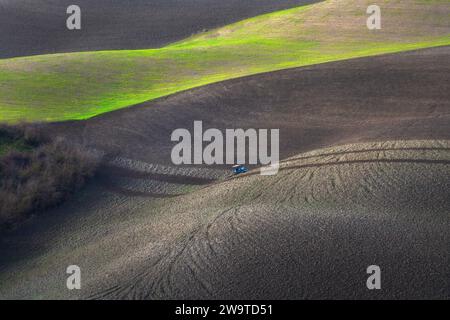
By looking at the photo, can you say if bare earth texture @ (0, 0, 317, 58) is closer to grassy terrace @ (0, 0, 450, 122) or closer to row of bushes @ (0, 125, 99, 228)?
grassy terrace @ (0, 0, 450, 122)

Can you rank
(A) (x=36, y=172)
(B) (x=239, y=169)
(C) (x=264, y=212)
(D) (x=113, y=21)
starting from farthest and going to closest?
(D) (x=113, y=21), (B) (x=239, y=169), (A) (x=36, y=172), (C) (x=264, y=212)

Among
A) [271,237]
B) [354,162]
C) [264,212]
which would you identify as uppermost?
[354,162]

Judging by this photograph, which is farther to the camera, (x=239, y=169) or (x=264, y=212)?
(x=239, y=169)

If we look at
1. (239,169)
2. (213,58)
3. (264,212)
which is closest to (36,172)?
(239,169)

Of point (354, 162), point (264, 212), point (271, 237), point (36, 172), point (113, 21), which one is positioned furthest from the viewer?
point (113, 21)

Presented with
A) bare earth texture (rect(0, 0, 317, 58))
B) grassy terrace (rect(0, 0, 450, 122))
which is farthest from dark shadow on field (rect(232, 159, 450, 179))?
bare earth texture (rect(0, 0, 317, 58))

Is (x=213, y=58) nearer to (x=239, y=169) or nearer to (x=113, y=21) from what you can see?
(x=239, y=169)
